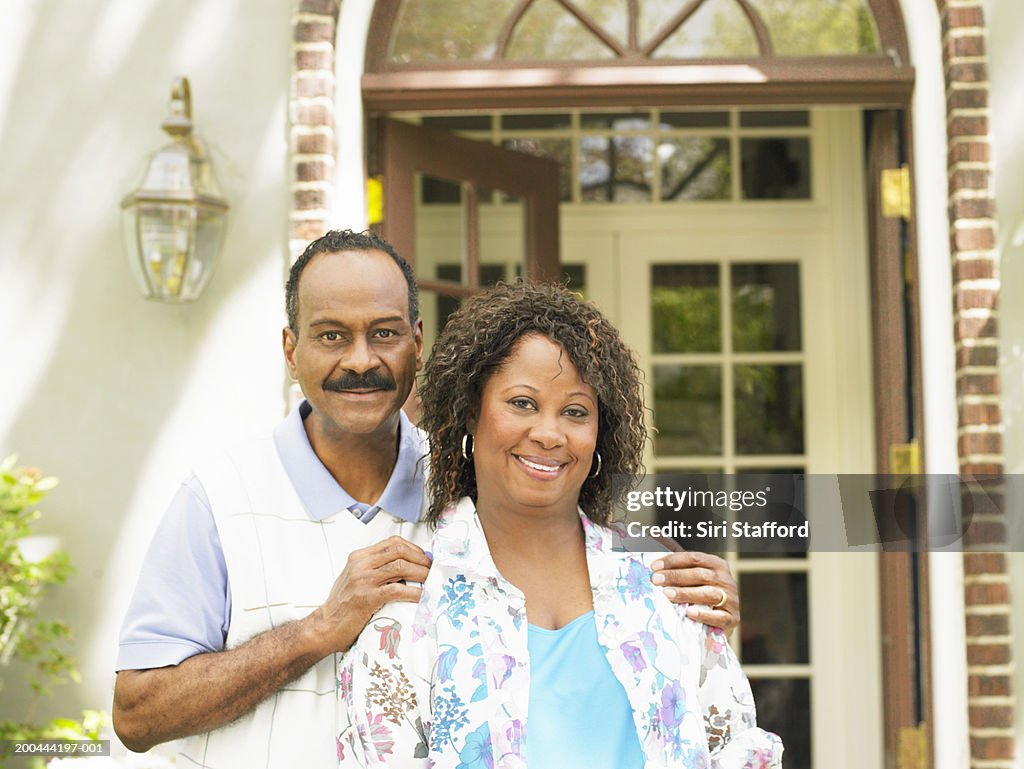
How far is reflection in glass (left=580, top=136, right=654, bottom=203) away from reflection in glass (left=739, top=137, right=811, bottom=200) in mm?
437

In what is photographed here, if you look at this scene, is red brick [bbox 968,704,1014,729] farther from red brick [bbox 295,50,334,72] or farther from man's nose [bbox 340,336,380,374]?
red brick [bbox 295,50,334,72]

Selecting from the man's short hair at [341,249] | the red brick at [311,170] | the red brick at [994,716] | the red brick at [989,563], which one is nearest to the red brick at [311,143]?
the red brick at [311,170]

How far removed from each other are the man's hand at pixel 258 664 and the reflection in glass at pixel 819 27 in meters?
2.34

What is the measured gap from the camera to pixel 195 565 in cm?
203

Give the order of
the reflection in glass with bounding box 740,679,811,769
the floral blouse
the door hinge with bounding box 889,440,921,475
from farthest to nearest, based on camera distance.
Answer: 1. the reflection in glass with bounding box 740,679,811,769
2. the door hinge with bounding box 889,440,921,475
3. the floral blouse

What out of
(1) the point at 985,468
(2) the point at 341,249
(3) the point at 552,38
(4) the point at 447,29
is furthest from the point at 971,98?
(2) the point at 341,249

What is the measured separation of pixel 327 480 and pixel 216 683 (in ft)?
1.31

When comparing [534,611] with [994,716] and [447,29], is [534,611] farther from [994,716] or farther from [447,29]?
[447,29]

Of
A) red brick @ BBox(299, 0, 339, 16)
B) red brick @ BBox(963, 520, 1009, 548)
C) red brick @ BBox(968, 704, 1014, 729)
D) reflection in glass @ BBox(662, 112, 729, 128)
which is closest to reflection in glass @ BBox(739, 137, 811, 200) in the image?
reflection in glass @ BBox(662, 112, 729, 128)

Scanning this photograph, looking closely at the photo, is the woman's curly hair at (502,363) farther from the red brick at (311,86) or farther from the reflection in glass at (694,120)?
the reflection in glass at (694,120)

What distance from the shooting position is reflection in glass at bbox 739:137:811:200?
211 inches

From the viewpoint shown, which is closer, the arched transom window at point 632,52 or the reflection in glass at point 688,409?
the arched transom window at point 632,52

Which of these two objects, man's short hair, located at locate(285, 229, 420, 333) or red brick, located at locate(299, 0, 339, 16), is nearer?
man's short hair, located at locate(285, 229, 420, 333)

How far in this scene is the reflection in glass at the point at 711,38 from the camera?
3596 mm
